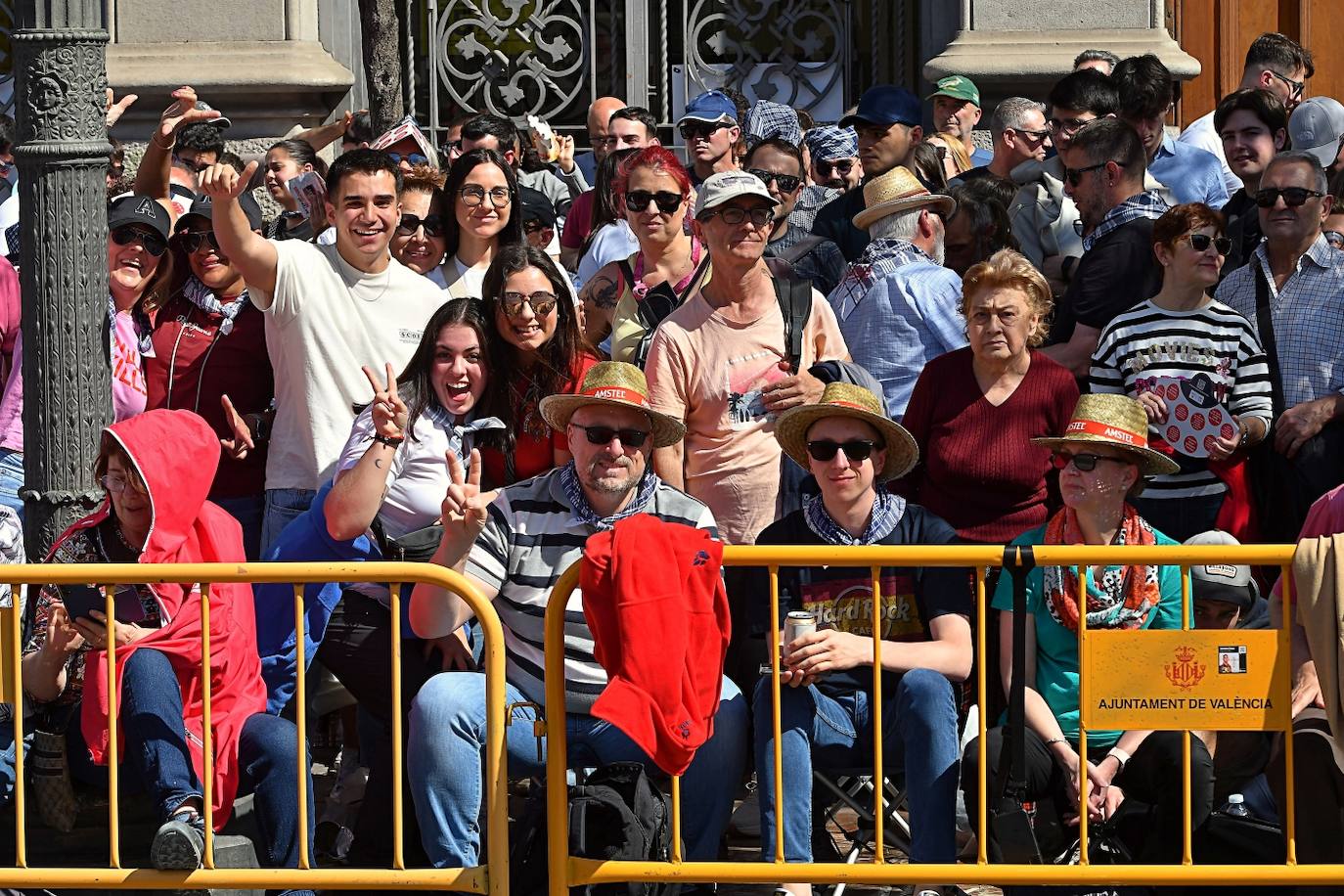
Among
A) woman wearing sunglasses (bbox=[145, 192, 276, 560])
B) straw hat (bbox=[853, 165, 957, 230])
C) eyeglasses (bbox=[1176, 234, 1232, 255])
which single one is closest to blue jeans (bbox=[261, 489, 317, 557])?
woman wearing sunglasses (bbox=[145, 192, 276, 560])

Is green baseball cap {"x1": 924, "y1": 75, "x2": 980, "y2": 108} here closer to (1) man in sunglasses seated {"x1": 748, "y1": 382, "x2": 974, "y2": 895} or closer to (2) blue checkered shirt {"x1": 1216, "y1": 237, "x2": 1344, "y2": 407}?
(2) blue checkered shirt {"x1": 1216, "y1": 237, "x2": 1344, "y2": 407}

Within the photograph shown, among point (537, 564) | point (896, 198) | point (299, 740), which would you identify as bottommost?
point (299, 740)

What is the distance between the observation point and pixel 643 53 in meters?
12.8

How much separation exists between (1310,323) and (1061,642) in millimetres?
2048

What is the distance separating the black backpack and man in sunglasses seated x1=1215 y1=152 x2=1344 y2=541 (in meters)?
2.79

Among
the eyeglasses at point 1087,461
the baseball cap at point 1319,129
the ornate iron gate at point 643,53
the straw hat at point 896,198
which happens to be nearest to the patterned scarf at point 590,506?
the eyeglasses at point 1087,461

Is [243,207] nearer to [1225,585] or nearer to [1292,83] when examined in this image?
[1225,585]

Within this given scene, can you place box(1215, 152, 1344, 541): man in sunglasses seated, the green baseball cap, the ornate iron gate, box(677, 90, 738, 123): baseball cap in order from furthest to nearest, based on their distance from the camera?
the ornate iron gate < the green baseball cap < box(677, 90, 738, 123): baseball cap < box(1215, 152, 1344, 541): man in sunglasses seated

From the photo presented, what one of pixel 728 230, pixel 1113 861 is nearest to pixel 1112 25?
pixel 728 230

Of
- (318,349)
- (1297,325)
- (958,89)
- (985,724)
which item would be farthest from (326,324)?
(958,89)

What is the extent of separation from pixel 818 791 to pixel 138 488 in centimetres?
210

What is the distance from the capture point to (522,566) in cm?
584

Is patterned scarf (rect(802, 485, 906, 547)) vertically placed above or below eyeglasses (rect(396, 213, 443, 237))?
below

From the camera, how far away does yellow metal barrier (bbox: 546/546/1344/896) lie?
200 inches
